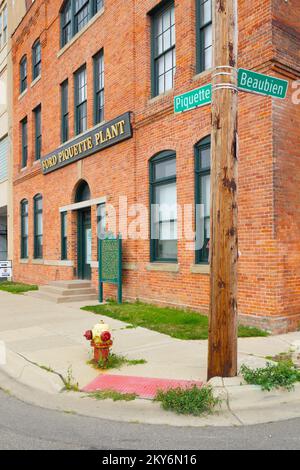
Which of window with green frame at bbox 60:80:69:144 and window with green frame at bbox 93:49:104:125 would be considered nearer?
window with green frame at bbox 93:49:104:125

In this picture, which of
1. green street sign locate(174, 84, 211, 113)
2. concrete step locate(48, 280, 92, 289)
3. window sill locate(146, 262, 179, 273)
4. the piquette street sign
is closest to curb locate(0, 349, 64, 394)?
green street sign locate(174, 84, 211, 113)

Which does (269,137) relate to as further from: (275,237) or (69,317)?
(69,317)

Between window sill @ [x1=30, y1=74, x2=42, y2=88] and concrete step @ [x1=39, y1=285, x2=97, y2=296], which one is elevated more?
window sill @ [x1=30, y1=74, x2=42, y2=88]

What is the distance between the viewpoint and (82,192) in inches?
652

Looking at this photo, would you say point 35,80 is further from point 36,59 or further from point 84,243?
point 84,243

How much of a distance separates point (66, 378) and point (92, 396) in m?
0.71

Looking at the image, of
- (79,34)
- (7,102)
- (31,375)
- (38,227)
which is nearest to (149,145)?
(79,34)

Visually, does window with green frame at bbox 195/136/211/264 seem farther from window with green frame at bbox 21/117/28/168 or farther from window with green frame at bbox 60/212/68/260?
window with green frame at bbox 21/117/28/168

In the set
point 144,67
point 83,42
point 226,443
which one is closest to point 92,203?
point 144,67

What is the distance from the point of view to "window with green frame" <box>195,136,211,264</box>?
1057 cm

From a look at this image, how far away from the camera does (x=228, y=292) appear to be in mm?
5539

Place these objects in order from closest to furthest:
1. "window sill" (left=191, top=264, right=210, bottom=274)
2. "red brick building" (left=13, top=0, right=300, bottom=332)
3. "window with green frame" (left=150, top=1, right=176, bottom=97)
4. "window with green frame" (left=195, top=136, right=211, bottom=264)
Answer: "red brick building" (left=13, top=0, right=300, bottom=332) → "window sill" (left=191, top=264, right=210, bottom=274) → "window with green frame" (left=195, top=136, right=211, bottom=264) → "window with green frame" (left=150, top=1, right=176, bottom=97)

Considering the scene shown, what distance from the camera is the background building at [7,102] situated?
2292 cm

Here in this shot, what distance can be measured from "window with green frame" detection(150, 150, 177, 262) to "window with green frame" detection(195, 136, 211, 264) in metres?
0.94
